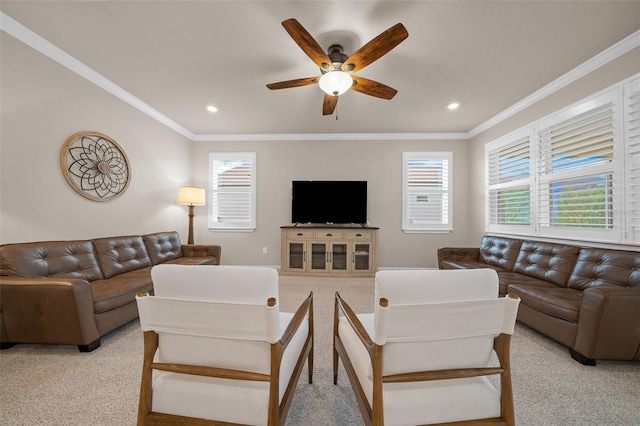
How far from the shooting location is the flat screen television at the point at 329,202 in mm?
4609

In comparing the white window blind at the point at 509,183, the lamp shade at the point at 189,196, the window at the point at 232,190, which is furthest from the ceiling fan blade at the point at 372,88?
the lamp shade at the point at 189,196

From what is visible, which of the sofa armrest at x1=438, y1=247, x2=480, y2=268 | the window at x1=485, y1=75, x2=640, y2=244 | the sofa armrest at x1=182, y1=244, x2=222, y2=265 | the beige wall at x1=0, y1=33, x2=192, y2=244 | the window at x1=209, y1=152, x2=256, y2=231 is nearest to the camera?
the beige wall at x1=0, y1=33, x2=192, y2=244

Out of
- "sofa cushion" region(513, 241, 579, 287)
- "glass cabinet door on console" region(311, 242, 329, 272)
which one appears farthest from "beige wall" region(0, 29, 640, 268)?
"sofa cushion" region(513, 241, 579, 287)

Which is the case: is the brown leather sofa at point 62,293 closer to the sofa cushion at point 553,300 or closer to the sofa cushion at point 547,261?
the sofa cushion at point 553,300

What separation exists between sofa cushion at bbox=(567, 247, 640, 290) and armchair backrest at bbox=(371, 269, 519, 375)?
6.83ft

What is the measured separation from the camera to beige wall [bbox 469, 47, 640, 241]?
226cm

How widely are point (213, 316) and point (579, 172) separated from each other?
375 cm

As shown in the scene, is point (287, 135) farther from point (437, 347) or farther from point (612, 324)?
point (612, 324)

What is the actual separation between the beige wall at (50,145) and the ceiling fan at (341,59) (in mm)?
2214

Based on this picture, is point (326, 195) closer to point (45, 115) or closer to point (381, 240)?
point (381, 240)

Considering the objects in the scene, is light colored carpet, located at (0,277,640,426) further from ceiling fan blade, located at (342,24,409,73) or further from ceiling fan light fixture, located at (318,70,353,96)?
ceiling fan blade, located at (342,24,409,73)

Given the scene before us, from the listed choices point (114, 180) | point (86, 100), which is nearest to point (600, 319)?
point (114, 180)

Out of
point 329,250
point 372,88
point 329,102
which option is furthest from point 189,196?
point 372,88

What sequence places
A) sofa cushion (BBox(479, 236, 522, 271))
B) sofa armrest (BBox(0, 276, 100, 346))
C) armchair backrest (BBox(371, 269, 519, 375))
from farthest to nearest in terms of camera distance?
1. sofa cushion (BBox(479, 236, 522, 271))
2. sofa armrest (BBox(0, 276, 100, 346))
3. armchair backrest (BBox(371, 269, 519, 375))
